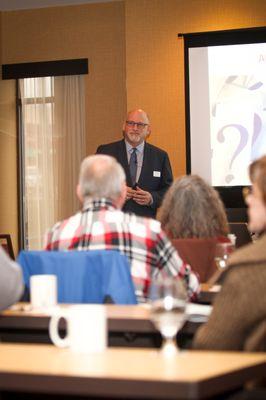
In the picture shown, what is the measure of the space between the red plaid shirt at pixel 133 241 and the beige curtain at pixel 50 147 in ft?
20.5

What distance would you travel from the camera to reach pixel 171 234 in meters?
4.15

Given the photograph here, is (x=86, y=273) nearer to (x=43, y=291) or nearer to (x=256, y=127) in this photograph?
(x=43, y=291)

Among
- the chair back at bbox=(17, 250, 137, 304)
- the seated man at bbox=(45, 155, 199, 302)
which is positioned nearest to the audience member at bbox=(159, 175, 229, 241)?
the seated man at bbox=(45, 155, 199, 302)

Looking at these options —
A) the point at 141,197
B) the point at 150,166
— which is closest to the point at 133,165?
the point at 150,166

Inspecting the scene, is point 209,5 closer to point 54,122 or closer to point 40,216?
point 54,122

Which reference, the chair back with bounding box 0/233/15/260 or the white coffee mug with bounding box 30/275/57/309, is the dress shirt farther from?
the white coffee mug with bounding box 30/275/57/309

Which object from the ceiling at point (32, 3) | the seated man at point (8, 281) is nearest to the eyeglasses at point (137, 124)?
the ceiling at point (32, 3)

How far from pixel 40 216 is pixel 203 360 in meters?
7.99

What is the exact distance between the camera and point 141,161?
7.26 m

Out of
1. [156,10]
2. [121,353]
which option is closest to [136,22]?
[156,10]

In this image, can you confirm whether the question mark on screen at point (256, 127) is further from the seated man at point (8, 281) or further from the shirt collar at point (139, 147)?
the seated man at point (8, 281)

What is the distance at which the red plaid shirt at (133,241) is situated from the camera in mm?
3140

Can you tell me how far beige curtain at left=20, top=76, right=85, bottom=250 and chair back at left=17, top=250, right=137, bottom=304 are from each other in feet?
21.2

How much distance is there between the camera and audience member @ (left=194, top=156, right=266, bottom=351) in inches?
74.0
